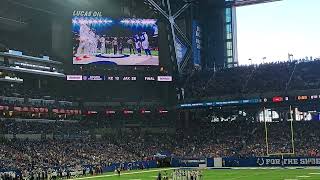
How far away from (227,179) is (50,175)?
17.4 meters

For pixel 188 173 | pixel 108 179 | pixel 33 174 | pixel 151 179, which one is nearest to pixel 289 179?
pixel 188 173

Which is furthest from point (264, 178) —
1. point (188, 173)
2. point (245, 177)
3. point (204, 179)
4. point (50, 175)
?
point (50, 175)

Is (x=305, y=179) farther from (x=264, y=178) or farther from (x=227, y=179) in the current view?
(x=227, y=179)

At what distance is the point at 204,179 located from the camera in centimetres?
4375

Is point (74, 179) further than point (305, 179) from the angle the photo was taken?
Yes

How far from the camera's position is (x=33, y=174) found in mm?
48344

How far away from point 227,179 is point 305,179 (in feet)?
22.6

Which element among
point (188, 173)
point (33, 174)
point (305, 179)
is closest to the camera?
point (188, 173)

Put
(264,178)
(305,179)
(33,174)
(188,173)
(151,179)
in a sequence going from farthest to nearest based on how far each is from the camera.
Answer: (33,174) → (151,179) → (264,178) → (305,179) → (188,173)

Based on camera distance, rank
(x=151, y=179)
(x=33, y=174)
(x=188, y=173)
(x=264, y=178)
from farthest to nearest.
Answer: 1. (x=33, y=174)
2. (x=151, y=179)
3. (x=264, y=178)
4. (x=188, y=173)

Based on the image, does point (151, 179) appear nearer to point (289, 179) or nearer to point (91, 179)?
point (91, 179)

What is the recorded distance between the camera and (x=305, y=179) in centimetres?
3928

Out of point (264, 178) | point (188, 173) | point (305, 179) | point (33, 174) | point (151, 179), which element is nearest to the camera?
point (188, 173)

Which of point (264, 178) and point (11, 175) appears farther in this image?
point (11, 175)
